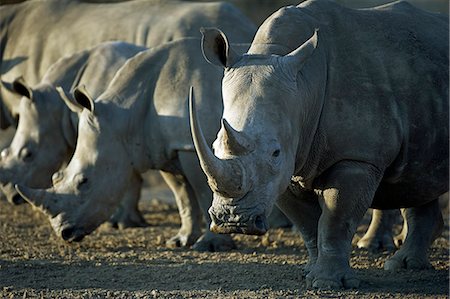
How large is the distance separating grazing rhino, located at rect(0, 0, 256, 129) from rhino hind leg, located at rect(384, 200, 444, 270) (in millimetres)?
Result: 3540

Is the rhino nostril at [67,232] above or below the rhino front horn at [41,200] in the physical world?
below

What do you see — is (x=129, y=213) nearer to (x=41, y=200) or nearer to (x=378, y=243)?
(x=41, y=200)

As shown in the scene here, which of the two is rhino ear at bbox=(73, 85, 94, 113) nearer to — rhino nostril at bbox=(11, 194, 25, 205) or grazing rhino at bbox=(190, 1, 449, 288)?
rhino nostril at bbox=(11, 194, 25, 205)

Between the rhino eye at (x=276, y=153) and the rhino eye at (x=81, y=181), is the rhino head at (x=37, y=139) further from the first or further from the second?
the rhino eye at (x=276, y=153)

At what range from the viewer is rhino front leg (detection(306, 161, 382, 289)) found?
664 centimetres

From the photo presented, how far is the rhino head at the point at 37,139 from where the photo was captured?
32.3 ft

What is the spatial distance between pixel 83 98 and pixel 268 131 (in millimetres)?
2811

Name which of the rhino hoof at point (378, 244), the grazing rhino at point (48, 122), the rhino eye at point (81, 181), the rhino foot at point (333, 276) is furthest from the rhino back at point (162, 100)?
the rhino foot at point (333, 276)

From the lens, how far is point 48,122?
9859 millimetres

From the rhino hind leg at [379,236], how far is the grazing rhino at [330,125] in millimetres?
1074

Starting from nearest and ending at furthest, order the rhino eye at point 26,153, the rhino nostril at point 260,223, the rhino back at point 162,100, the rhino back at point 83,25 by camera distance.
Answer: the rhino nostril at point 260,223
the rhino back at point 162,100
the rhino eye at point 26,153
the rhino back at point 83,25

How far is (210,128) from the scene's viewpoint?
8.42 m

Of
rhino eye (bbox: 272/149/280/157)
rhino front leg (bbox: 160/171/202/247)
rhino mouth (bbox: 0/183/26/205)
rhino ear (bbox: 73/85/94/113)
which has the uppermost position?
rhino eye (bbox: 272/149/280/157)

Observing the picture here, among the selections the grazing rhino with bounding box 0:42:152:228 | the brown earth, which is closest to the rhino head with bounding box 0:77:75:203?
the grazing rhino with bounding box 0:42:152:228
